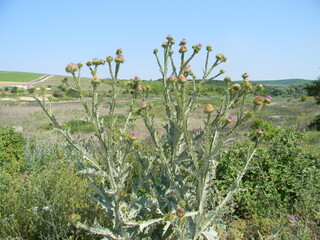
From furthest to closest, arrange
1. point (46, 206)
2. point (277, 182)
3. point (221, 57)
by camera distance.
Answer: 1. point (277, 182)
2. point (46, 206)
3. point (221, 57)

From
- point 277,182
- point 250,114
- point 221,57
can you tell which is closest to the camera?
point 250,114

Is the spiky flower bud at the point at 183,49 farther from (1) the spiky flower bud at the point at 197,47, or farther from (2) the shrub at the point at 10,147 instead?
(2) the shrub at the point at 10,147

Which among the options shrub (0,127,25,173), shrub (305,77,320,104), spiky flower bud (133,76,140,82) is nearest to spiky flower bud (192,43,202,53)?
spiky flower bud (133,76,140,82)

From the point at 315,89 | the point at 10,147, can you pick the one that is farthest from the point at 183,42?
the point at 315,89

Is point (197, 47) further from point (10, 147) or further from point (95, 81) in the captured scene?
point (10, 147)

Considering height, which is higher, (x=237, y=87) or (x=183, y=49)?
(x=183, y=49)

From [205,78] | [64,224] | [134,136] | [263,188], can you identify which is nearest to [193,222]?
[134,136]

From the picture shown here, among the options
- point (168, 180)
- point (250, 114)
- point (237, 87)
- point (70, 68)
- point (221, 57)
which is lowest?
point (168, 180)

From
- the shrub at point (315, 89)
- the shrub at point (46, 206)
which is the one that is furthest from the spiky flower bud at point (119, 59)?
the shrub at point (315, 89)

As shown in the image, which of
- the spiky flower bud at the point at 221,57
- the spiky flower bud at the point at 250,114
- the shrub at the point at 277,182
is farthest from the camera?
the shrub at the point at 277,182

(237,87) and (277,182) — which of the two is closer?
(237,87)

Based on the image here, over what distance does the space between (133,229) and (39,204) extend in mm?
1609

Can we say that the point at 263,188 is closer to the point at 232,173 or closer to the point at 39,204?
the point at 232,173

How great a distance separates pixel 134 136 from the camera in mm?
1688
